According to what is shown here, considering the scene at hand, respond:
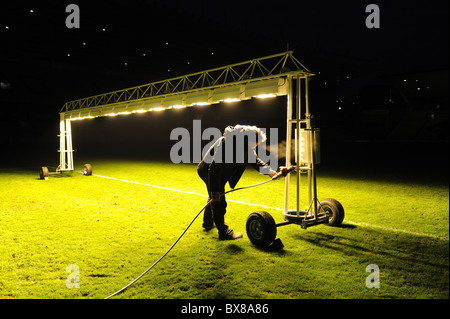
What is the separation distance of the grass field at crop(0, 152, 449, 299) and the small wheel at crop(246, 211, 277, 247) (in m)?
0.18

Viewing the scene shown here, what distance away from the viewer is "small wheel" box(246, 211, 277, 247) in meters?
5.54

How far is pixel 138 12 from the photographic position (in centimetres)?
2805

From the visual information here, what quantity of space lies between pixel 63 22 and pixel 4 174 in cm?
1478

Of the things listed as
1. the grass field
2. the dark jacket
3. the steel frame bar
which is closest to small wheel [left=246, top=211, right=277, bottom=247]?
the grass field

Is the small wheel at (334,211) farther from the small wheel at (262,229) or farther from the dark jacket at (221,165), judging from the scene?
the dark jacket at (221,165)

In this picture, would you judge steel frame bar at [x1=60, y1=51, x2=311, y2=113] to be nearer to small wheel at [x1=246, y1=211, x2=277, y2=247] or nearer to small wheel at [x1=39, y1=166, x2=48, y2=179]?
small wheel at [x1=246, y1=211, x2=277, y2=247]

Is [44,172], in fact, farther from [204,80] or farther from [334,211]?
[334,211]

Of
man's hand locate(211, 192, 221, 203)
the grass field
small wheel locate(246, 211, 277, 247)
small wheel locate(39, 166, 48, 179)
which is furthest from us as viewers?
small wheel locate(39, 166, 48, 179)

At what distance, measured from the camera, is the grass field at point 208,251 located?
4.24 meters

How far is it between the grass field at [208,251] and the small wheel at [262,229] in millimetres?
182

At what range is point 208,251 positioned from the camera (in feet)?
18.4

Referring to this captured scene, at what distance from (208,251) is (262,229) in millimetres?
1057

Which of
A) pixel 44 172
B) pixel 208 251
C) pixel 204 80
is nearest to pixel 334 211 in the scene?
pixel 208 251

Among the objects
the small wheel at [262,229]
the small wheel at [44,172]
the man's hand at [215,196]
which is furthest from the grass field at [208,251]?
the small wheel at [44,172]
